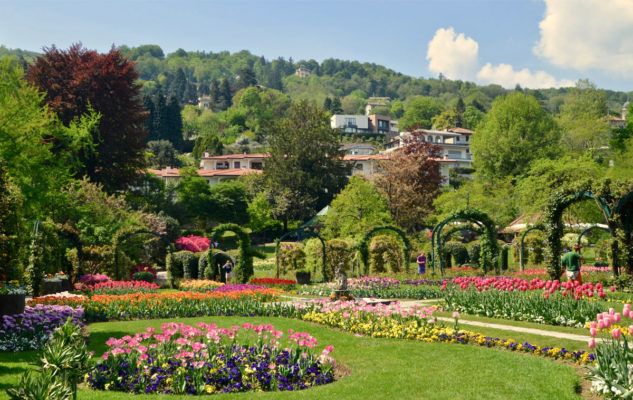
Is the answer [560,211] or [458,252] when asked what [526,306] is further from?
[458,252]

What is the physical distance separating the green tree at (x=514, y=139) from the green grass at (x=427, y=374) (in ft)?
145

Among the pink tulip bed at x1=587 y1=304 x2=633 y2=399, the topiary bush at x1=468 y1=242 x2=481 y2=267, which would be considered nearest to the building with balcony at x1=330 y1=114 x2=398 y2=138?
the topiary bush at x1=468 y1=242 x2=481 y2=267

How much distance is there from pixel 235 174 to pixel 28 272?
5809 centimetres

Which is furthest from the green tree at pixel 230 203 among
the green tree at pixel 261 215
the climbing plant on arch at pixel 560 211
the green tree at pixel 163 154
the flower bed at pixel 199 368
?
the flower bed at pixel 199 368

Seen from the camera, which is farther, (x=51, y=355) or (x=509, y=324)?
(x=509, y=324)

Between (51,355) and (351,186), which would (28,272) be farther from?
(351,186)

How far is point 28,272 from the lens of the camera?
1681 cm

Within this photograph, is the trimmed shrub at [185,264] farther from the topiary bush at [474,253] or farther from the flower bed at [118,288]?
the topiary bush at [474,253]

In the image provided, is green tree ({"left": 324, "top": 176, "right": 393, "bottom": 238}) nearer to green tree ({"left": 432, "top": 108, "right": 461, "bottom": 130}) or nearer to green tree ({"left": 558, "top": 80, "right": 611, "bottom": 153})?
green tree ({"left": 558, "top": 80, "right": 611, "bottom": 153})

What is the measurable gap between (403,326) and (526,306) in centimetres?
342

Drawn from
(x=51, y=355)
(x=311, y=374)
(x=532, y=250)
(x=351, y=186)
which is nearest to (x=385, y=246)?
(x=532, y=250)

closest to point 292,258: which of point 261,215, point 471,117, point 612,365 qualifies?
point 612,365

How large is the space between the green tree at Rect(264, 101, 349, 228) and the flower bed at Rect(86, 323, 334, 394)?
1820 inches

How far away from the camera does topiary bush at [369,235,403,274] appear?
26219mm
